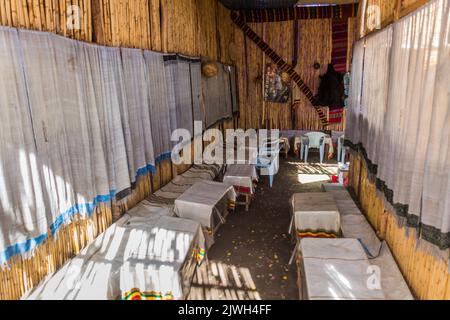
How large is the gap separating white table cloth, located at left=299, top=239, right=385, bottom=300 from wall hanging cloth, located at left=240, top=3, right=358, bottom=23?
9463mm

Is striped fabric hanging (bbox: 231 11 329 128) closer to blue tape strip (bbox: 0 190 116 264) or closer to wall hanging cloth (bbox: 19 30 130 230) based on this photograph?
wall hanging cloth (bbox: 19 30 130 230)

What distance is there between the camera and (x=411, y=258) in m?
3.56

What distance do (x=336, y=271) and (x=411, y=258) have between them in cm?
79

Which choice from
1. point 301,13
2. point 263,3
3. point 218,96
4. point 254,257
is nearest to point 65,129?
point 254,257

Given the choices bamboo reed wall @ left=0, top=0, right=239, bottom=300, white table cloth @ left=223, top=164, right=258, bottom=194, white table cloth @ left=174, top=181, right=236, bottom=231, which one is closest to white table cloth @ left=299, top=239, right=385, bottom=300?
white table cloth @ left=174, top=181, right=236, bottom=231

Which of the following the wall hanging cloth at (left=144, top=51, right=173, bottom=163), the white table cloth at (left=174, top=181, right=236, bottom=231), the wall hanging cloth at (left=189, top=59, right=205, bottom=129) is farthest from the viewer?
the wall hanging cloth at (left=189, top=59, right=205, bottom=129)

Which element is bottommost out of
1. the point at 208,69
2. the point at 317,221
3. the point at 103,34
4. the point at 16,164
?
the point at 317,221

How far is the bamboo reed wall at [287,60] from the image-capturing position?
11750mm

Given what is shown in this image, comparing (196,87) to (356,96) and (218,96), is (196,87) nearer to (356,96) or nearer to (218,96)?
(218,96)

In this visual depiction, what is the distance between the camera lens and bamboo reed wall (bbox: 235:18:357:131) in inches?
463

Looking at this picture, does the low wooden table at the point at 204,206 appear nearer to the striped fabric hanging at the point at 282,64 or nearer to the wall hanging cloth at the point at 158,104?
the wall hanging cloth at the point at 158,104

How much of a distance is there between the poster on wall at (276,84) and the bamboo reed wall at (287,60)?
0.20m

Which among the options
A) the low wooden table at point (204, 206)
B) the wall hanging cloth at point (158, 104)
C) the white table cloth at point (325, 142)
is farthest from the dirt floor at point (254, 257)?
the white table cloth at point (325, 142)
